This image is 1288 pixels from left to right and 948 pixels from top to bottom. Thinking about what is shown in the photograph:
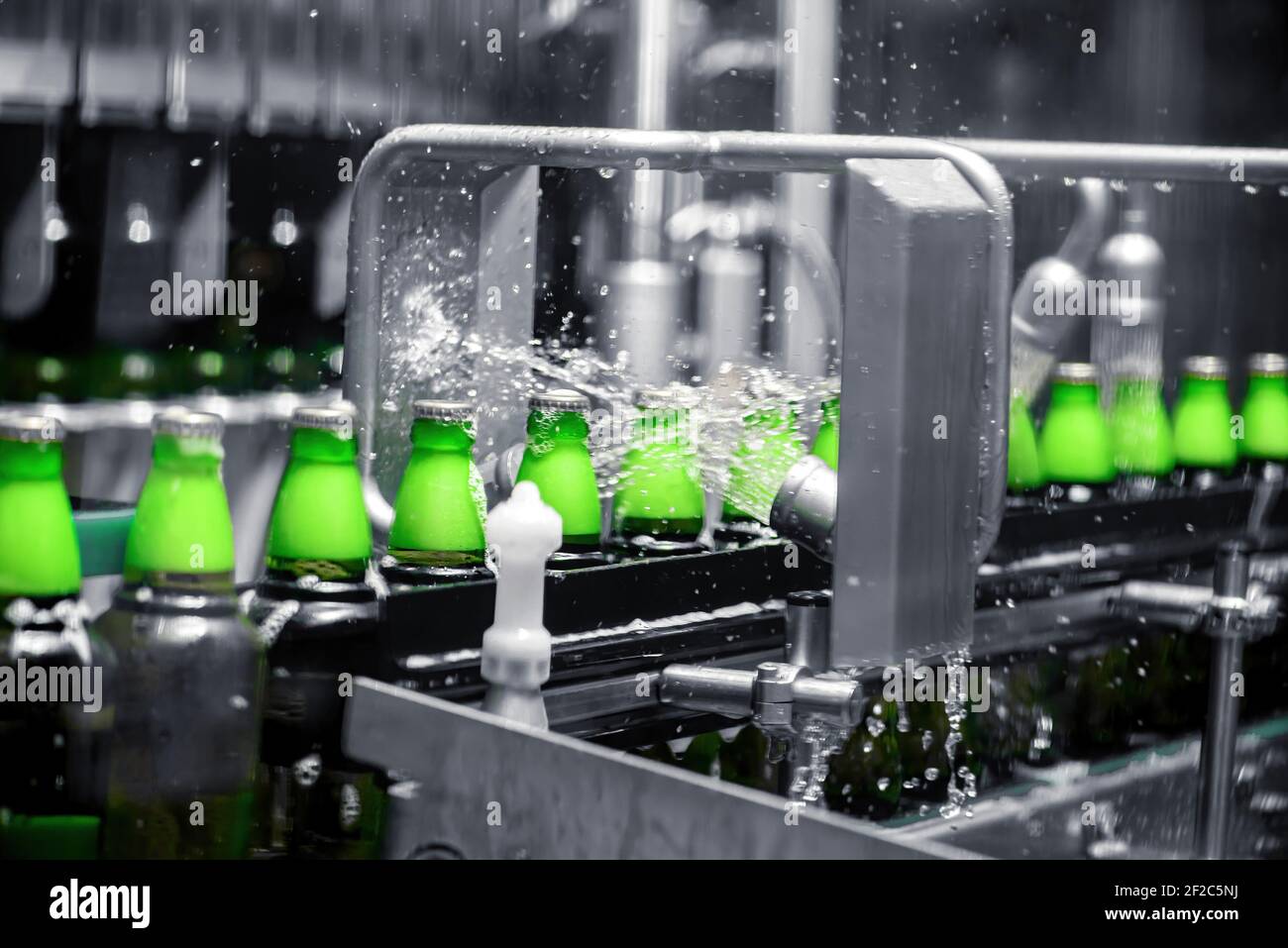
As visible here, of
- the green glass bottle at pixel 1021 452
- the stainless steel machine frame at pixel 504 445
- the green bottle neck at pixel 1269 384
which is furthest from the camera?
the green bottle neck at pixel 1269 384

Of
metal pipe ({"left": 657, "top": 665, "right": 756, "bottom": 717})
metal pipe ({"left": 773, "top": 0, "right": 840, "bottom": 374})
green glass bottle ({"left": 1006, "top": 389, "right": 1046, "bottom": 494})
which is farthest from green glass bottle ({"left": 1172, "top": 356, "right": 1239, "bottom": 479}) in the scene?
metal pipe ({"left": 657, "top": 665, "right": 756, "bottom": 717})

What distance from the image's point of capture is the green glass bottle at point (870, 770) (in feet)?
3.83

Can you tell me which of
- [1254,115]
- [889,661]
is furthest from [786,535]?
[1254,115]

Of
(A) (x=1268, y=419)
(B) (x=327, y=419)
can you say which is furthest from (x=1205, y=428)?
(B) (x=327, y=419)

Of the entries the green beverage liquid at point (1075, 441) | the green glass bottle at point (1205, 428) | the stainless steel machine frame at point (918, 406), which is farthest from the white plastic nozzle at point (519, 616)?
the green glass bottle at point (1205, 428)

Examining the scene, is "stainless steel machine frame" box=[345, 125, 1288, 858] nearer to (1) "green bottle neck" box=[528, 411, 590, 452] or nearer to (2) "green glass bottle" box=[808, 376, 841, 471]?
(1) "green bottle neck" box=[528, 411, 590, 452]

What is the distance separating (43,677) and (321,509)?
195 millimetres

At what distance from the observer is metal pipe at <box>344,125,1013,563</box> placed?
98 cm

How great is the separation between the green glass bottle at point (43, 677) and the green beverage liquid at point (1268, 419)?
1.49 metres

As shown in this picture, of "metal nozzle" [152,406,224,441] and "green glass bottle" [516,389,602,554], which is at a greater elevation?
"metal nozzle" [152,406,224,441]

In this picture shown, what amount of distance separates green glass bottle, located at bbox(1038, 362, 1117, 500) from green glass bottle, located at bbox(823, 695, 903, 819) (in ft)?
1.82

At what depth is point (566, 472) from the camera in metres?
1.22

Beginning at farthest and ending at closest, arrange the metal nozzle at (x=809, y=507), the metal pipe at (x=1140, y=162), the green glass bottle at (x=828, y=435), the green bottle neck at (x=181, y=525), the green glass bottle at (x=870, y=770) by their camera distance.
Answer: the green glass bottle at (x=828, y=435), the metal pipe at (x=1140, y=162), the green glass bottle at (x=870, y=770), the metal nozzle at (x=809, y=507), the green bottle neck at (x=181, y=525)

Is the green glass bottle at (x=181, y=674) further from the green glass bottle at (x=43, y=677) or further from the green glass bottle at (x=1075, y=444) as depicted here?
the green glass bottle at (x=1075, y=444)
